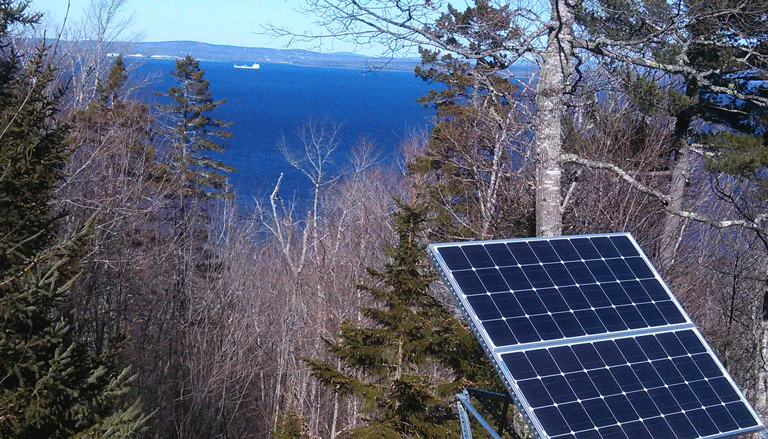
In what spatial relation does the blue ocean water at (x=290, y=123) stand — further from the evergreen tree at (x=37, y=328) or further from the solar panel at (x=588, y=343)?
the evergreen tree at (x=37, y=328)

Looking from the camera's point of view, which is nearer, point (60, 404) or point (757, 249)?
point (60, 404)

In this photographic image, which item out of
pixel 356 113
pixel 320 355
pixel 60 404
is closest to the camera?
pixel 60 404

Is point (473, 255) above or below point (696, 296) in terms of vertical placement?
above

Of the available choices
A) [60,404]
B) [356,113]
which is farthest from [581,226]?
[356,113]

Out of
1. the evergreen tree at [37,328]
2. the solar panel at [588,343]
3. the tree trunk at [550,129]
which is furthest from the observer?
the tree trunk at [550,129]

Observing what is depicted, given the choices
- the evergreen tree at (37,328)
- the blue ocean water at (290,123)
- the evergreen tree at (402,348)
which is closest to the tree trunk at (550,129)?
the evergreen tree at (402,348)

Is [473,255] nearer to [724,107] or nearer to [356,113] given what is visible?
[724,107]

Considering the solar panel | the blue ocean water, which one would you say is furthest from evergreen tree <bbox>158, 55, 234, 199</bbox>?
the solar panel

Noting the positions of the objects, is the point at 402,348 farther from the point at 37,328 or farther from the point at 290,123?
the point at 290,123
